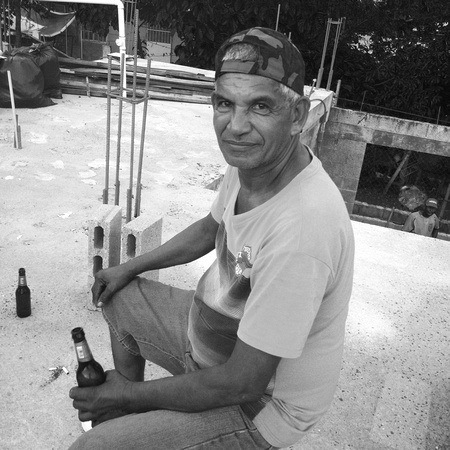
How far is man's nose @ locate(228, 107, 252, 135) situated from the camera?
5.69 feet

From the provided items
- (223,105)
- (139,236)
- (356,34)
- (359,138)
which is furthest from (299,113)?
(356,34)

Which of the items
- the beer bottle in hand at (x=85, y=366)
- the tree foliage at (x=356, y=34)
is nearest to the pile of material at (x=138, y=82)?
the tree foliage at (x=356, y=34)

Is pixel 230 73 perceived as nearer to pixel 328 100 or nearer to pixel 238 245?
pixel 238 245

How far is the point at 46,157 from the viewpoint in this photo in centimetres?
662

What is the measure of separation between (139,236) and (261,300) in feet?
6.04

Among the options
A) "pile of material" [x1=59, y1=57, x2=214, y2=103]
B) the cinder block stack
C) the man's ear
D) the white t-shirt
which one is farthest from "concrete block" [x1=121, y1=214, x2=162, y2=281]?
"pile of material" [x1=59, y1=57, x2=214, y2=103]

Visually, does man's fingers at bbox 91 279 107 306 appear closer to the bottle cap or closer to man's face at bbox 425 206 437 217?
the bottle cap

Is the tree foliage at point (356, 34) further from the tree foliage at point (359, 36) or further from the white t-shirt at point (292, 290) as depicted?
the white t-shirt at point (292, 290)

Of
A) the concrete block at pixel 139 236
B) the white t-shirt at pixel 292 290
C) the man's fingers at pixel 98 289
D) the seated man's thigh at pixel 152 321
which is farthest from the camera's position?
the concrete block at pixel 139 236

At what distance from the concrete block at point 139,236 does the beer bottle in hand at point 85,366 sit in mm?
1250

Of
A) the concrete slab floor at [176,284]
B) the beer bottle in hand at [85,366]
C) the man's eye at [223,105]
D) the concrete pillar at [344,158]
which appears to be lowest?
the concrete pillar at [344,158]

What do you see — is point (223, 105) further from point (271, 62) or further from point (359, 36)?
point (359, 36)

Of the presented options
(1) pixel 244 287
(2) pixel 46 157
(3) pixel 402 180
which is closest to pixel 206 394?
(1) pixel 244 287

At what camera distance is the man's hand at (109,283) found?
89.4 inches
